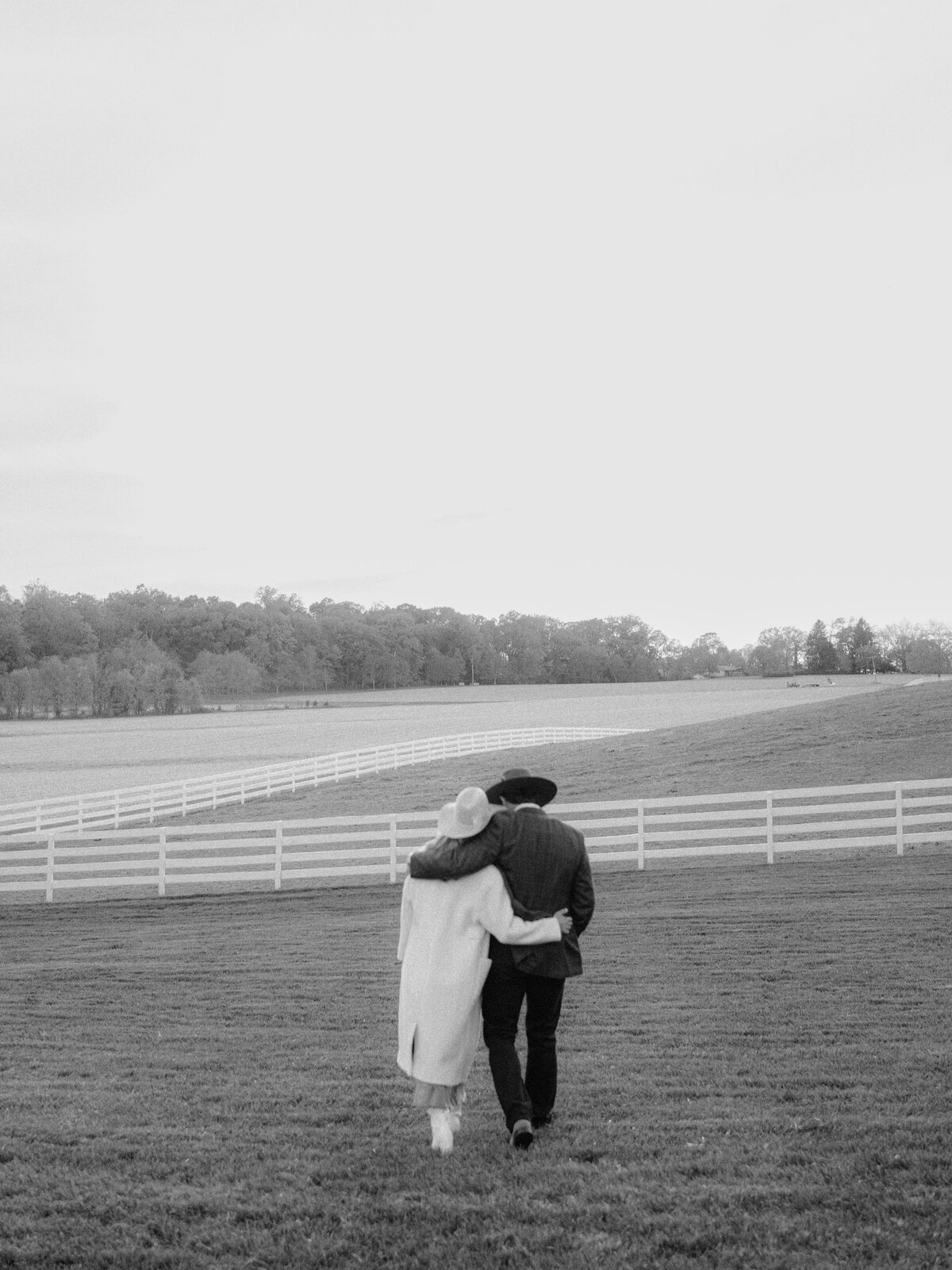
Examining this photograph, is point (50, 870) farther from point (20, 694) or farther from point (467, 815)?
point (20, 694)

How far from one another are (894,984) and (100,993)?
6.38m

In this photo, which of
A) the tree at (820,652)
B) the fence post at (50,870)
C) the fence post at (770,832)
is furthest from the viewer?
the tree at (820,652)

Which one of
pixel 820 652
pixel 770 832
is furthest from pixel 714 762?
pixel 820 652

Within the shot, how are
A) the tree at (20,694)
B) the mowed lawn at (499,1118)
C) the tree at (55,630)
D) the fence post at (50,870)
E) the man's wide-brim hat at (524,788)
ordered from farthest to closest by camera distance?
the tree at (55,630) → the tree at (20,694) → the fence post at (50,870) → the man's wide-brim hat at (524,788) → the mowed lawn at (499,1118)

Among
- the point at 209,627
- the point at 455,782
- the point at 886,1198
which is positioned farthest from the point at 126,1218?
the point at 209,627

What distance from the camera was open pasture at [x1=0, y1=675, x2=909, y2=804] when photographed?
49.3m

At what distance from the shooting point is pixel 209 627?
12875cm

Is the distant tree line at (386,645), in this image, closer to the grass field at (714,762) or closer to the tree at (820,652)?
the tree at (820,652)

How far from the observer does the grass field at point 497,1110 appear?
174 inches

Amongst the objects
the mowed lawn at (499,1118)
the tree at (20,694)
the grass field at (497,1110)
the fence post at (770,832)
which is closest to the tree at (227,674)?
the tree at (20,694)

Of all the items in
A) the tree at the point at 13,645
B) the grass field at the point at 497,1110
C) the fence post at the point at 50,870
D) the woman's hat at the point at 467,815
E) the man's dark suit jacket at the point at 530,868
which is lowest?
the fence post at the point at 50,870

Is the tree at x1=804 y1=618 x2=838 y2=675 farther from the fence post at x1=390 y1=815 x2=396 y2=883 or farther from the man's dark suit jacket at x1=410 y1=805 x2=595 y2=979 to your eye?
the man's dark suit jacket at x1=410 y1=805 x2=595 y2=979

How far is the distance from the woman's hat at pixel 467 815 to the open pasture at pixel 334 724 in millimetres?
34014

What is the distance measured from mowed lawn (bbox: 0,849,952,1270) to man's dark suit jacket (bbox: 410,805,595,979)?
0.81 metres
